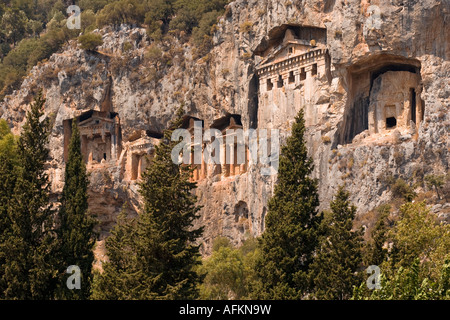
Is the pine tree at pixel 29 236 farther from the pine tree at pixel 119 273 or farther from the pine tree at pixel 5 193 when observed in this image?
the pine tree at pixel 119 273

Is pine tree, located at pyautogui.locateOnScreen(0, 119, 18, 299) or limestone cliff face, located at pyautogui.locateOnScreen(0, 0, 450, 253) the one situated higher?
limestone cliff face, located at pyautogui.locateOnScreen(0, 0, 450, 253)

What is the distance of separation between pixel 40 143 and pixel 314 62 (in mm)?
18897

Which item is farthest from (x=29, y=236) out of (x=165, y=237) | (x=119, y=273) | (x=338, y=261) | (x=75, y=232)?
(x=338, y=261)

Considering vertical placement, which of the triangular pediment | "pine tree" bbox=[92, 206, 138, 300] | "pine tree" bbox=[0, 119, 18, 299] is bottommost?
"pine tree" bbox=[92, 206, 138, 300]

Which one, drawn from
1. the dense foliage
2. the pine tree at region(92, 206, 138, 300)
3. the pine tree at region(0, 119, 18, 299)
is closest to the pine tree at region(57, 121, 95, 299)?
the pine tree at region(92, 206, 138, 300)

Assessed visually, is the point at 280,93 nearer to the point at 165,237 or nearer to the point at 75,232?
the point at 75,232

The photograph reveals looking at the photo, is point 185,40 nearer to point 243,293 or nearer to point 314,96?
point 314,96

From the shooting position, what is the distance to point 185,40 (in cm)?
6400

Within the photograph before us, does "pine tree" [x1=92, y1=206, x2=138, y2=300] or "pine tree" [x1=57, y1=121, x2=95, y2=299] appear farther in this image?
"pine tree" [x1=57, y1=121, x2=95, y2=299]

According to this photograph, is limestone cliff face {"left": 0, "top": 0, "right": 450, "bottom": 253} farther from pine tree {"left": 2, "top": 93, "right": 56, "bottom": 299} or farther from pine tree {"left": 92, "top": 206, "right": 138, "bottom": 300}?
pine tree {"left": 2, "top": 93, "right": 56, "bottom": 299}

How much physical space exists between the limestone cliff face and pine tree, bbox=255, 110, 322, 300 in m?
11.9

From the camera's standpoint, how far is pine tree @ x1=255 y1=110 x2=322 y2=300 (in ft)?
111

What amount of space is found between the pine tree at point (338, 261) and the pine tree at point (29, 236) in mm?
11474
